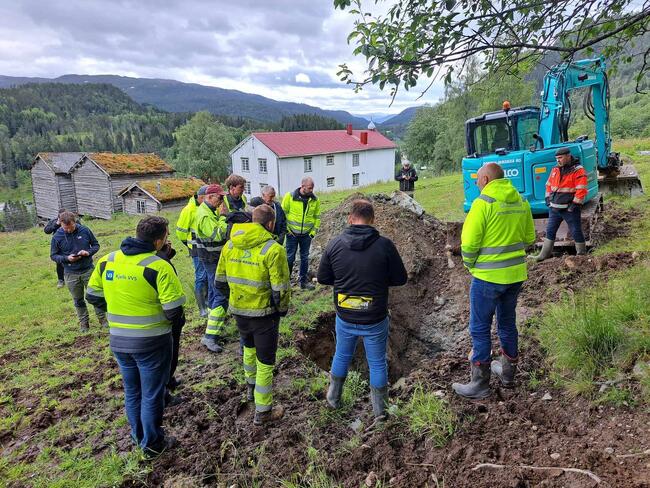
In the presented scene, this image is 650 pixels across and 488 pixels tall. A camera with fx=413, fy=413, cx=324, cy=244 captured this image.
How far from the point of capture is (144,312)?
3.38 meters

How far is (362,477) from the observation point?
2.99 m

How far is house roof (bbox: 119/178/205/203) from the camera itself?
31438mm

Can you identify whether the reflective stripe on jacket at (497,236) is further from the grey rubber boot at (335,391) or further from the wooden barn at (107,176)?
the wooden barn at (107,176)

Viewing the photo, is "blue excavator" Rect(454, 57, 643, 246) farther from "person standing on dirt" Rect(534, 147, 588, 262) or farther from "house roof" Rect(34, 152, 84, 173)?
"house roof" Rect(34, 152, 84, 173)

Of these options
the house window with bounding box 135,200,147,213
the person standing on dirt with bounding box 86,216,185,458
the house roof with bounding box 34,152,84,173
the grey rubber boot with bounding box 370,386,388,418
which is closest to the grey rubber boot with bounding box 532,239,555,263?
the grey rubber boot with bounding box 370,386,388,418

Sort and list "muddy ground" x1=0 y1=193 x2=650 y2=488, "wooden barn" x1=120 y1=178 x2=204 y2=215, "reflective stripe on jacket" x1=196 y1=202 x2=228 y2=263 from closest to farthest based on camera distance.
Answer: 1. "muddy ground" x1=0 y1=193 x2=650 y2=488
2. "reflective stripe on jacket" x1=196 y1=202 x2=228 y2=263
3. "wooden barn" x1=120 y1=178 x2=204 y2=215

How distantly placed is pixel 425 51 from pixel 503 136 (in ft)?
19.7

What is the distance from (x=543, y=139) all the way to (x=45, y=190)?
45661 millimetres

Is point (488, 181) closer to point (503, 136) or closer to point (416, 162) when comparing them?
point (503, 136)

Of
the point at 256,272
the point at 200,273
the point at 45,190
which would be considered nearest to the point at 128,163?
the point at 45,190

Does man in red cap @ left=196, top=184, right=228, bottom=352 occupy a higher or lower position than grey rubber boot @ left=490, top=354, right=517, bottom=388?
higher

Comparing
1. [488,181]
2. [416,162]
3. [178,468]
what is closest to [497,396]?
[488,181]

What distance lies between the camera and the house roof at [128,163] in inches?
1356

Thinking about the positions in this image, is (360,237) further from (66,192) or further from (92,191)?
(66,192)
